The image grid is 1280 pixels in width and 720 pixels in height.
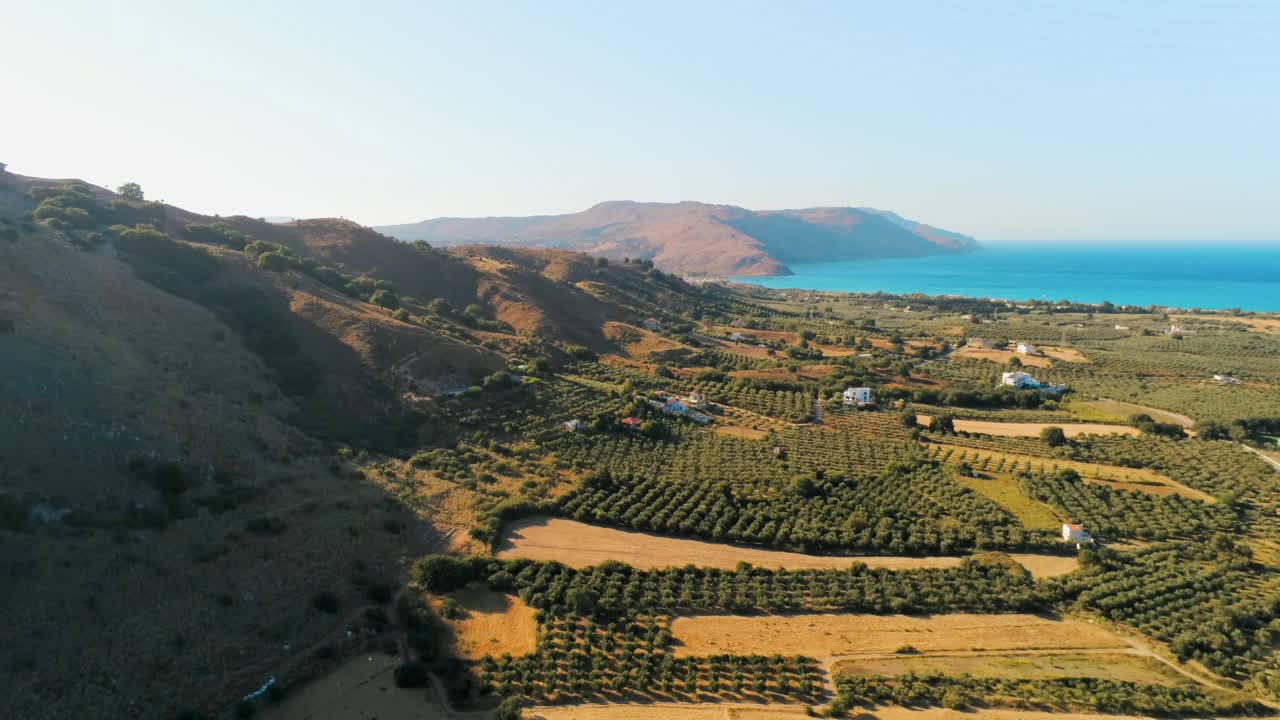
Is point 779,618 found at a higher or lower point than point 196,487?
lower

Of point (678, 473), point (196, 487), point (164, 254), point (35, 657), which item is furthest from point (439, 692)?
point (164, 254)

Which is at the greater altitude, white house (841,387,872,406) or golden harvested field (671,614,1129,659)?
white house (841,387,872,406)

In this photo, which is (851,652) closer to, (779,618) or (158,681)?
(779,618)

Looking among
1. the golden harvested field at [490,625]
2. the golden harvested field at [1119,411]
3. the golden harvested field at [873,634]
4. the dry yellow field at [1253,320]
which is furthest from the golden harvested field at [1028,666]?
the dry yellow field at [1253,320]

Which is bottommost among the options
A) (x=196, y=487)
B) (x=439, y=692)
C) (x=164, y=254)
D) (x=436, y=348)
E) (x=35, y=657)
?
(x=439, y=692)

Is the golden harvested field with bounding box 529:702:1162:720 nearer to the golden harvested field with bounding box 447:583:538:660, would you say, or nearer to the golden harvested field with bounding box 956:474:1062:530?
the golden harvested field with bounding box 447:583:538:660

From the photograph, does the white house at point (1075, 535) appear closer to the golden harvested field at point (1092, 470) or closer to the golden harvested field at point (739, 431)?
the golden harvested field at point (1092, 470)

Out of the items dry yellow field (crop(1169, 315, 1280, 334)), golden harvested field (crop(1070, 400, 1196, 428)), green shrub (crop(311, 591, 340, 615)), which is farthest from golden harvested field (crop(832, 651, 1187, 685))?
dry yellow field (crop(1169, 315, 1280, 334))
